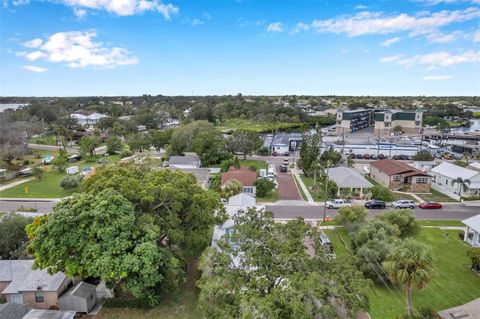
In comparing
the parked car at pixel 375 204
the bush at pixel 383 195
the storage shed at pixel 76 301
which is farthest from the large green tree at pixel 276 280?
the bush at pixel 383 195

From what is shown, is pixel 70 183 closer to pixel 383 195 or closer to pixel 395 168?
pixel 383 195

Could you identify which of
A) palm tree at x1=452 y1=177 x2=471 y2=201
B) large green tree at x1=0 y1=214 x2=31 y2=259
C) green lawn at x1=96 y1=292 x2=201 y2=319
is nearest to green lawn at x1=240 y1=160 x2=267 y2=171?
palm tree at x1=452 y1=177 x2=471 y2=201

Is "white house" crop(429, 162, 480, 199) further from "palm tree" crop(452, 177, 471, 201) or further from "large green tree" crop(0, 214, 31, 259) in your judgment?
"large green tree" crop(0, 214, 31, 259)

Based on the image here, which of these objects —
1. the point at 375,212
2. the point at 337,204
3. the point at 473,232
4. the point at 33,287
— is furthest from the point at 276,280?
the point at 375,212

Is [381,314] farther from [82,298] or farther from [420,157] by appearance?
[420,157]

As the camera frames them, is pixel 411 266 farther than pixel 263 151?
No

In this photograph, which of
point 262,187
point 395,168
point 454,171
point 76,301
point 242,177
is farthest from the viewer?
point 395,168
